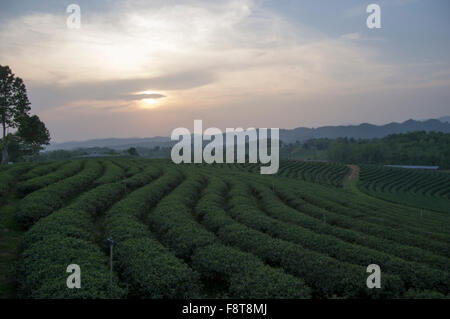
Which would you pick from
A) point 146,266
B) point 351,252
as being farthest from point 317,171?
point 146,266

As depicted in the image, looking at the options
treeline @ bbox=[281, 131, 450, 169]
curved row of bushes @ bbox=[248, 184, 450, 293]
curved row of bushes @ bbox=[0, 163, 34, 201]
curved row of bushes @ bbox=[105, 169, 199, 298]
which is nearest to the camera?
curved row of bushes @ bbox=[105, 169, 199, 298]

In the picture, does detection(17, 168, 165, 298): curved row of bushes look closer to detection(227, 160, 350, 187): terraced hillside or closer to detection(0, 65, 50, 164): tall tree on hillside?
detection(0, 65, 50, 164): tall tree on hillside

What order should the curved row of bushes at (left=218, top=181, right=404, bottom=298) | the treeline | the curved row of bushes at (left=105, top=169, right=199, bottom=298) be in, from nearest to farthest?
1. the curved row of bushes at (left=105, top=169, right=199, bottom=298)
2. the curved row of bushes at (left=218, top=181, right=404, bottom=298)
3. the treeline

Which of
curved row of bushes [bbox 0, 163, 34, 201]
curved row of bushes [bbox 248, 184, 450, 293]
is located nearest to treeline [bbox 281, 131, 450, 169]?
curved row of bushes [bbox 248, 184, 450, 293]

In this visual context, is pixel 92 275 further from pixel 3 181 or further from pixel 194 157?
pixel 194 157

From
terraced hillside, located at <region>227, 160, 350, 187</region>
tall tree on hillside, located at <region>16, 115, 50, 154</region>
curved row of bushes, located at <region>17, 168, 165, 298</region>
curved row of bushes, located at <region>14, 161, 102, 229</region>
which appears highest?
tall tree on hillside, located at <region>16, 115, 50, 154</region>

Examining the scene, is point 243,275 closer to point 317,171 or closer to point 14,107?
point 14,107

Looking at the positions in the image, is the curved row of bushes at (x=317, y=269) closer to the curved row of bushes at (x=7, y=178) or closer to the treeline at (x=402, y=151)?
the curved row of bushes at (x=7, y=178)
